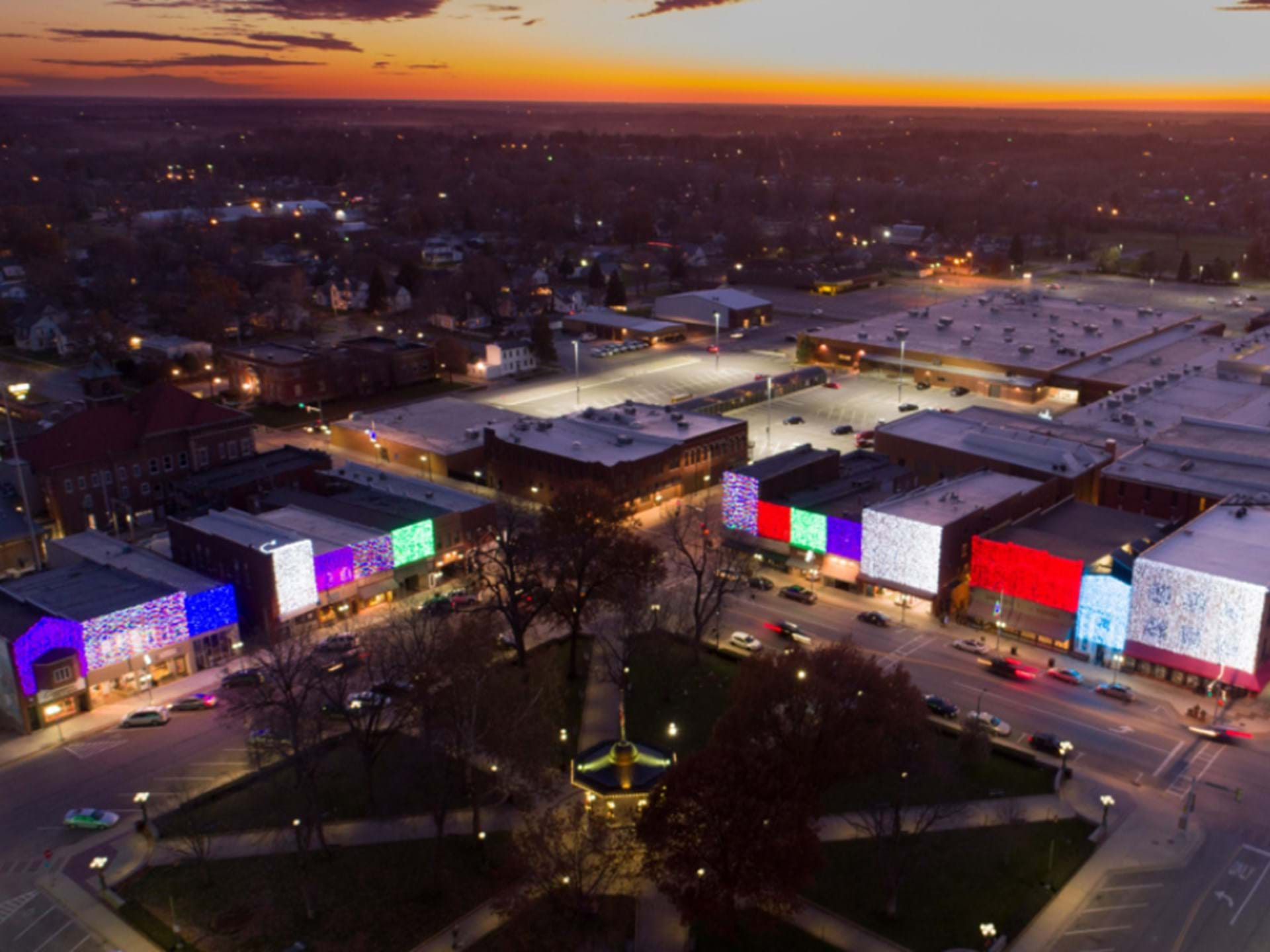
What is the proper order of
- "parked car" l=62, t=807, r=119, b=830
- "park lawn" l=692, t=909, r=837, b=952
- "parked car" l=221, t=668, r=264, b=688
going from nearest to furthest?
"park lawn" l=692, t=909, r=837, b=952
"parked car" l=62, t=807, r=119, b=830
"parked car" l=221, t=668, r=264, b=688

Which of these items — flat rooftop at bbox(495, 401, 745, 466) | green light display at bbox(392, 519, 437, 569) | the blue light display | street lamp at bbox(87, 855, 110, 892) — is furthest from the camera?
flat rooftop at bbox(495, 401, 745, 466)

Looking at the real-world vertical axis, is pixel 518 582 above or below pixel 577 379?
above

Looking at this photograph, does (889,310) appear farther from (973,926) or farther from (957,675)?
(973,926)

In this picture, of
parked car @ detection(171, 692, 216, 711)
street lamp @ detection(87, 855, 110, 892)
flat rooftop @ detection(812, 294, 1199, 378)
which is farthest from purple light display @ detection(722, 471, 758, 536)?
flat rooftop @ detection(812, 294, 1199, 378)

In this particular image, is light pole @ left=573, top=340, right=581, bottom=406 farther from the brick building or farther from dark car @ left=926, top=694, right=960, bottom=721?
dark car @ left=926, top=694, right=960, bottom=721

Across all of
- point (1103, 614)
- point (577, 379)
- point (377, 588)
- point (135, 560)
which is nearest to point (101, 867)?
point (377, 588)

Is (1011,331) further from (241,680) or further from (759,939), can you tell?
(759,939)
